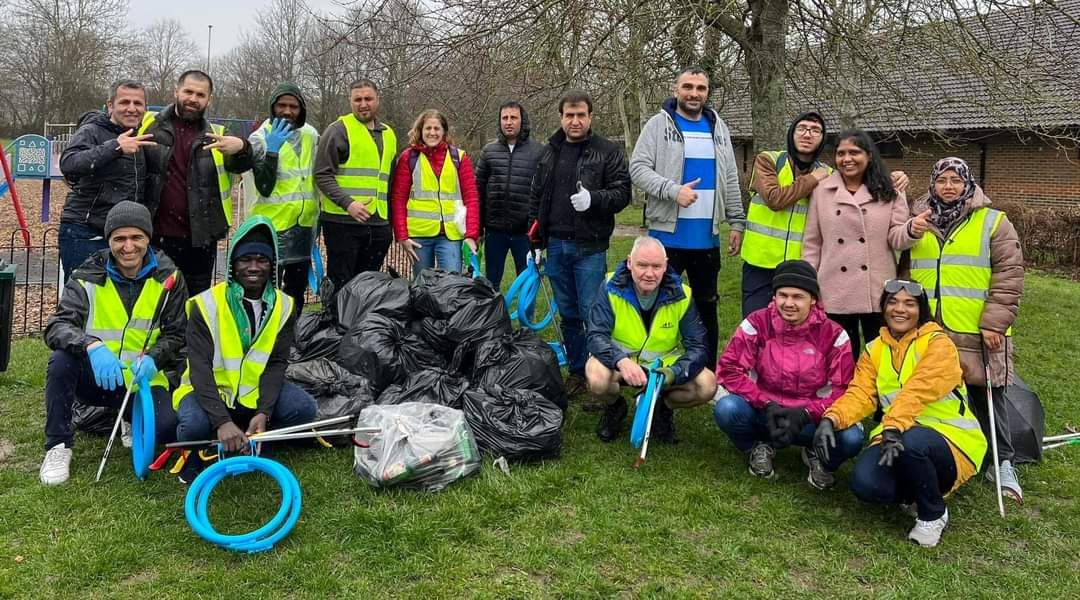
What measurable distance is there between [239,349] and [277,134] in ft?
5.82

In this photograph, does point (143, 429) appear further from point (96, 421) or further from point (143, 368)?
point (96, 421)

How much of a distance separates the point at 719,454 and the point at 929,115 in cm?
510

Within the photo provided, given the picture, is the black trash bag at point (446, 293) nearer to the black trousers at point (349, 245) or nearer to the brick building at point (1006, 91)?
the black trousers at point (349, 245)

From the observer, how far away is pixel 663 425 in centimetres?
400

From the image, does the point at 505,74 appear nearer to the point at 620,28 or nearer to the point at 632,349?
the point at 620,28

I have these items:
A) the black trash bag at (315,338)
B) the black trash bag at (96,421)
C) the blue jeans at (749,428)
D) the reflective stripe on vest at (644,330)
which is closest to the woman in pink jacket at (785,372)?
the blue jeans at (749,428)

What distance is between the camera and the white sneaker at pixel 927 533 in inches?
116

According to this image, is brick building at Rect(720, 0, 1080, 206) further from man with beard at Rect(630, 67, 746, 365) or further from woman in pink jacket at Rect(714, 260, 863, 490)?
woman in pink jacket at Rect(714, 260, 863, 490)

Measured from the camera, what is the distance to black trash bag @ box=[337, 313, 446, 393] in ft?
13.9

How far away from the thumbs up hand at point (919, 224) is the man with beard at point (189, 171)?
3473 millimetres

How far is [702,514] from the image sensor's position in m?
3.16

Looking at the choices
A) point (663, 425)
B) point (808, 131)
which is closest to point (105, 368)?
point (663, 425)

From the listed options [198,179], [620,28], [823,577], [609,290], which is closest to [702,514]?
[823,577]

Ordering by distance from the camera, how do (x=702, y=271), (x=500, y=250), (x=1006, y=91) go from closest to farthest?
(x=702, y=271), (x=500, y=250), (x=1006, y=91)
